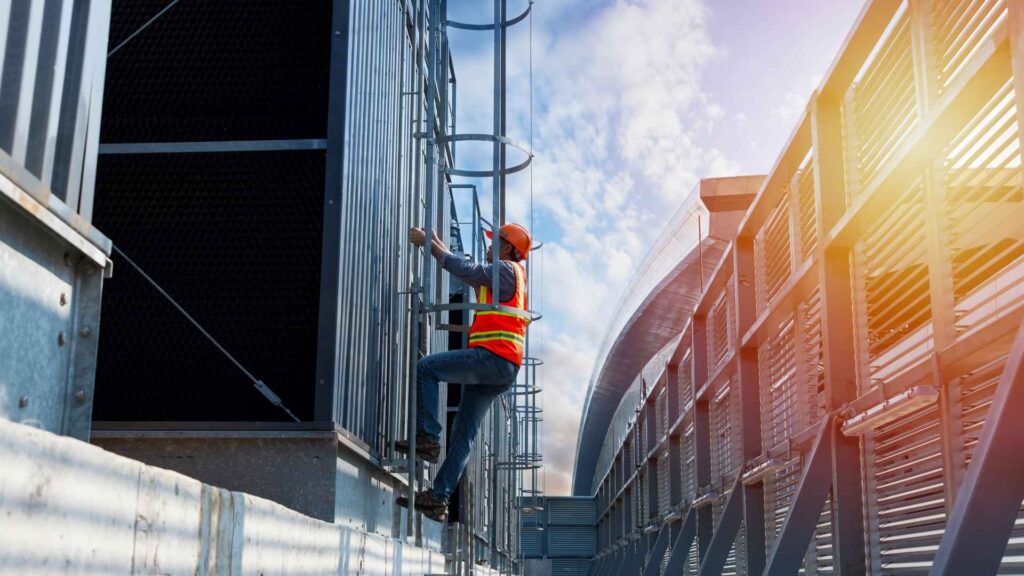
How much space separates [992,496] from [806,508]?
11.9 ft

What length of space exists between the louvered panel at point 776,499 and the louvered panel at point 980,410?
14.3 feet

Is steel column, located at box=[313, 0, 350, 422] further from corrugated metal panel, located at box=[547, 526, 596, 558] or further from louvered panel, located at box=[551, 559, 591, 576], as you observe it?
louvered panel, located at box=[551, 559, 591, 576]

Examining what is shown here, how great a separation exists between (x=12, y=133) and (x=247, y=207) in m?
4.67

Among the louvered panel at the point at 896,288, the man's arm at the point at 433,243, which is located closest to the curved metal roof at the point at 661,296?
the louvered panel at the point at 896,288

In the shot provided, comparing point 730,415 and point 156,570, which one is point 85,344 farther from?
point 730,415

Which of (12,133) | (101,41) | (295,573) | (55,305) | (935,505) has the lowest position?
(295,573)

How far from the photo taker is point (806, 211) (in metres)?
10.0

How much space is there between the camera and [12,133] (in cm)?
335

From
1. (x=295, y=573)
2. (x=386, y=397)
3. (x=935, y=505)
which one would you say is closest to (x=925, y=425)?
(x=935, y=505)

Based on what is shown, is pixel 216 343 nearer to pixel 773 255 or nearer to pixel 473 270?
pixel 473 270

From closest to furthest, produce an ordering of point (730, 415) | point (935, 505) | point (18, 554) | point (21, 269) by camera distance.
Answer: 1. point (18, 554)
2. point (21, 269)
3. point (935, 505)
4. point (730, 415)

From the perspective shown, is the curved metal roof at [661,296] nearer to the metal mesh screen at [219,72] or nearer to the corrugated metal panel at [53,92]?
the metal mesh screen at [219,72]

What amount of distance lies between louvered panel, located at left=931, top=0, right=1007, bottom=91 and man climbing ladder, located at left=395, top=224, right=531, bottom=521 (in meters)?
3.57

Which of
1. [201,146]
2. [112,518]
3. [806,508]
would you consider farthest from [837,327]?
[112,518]
